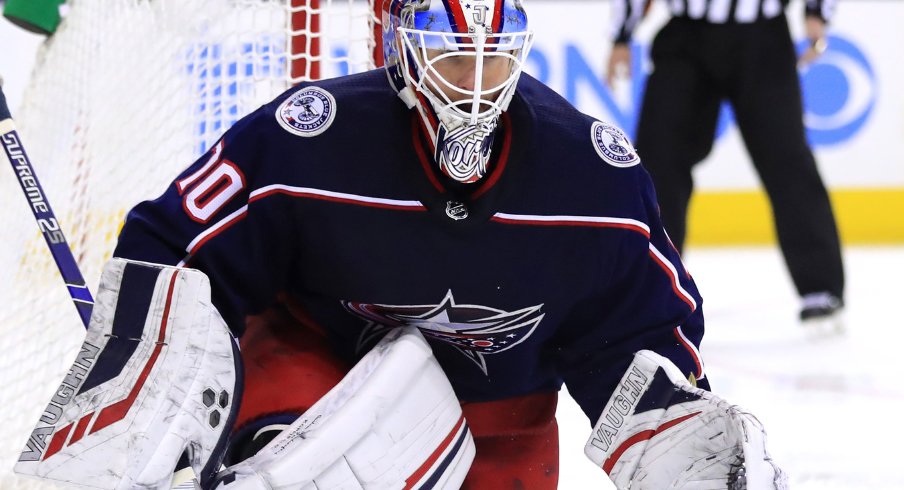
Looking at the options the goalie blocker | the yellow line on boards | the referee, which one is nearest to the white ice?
the referee

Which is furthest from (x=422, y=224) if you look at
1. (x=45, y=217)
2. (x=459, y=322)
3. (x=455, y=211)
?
(x=45, y=217)

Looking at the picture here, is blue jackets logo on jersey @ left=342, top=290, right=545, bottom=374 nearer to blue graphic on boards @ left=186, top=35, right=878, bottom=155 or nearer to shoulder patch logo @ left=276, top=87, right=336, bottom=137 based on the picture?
shoulder patch logo @ left=276, top=87, right=336, bottom=137

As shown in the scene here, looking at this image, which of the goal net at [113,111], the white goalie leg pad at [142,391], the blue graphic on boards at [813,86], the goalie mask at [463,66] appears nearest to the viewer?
the white goalie leg pad at [142,391]

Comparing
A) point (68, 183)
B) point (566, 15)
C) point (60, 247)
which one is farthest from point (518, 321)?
point (566, 15)

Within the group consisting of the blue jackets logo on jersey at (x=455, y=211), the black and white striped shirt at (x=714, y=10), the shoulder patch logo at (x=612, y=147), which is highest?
the shoulder patch logo at (x=612, y=147)

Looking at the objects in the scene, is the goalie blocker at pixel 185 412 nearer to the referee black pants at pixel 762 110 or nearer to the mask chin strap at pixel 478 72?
the mask chin strap at pixel 478 72

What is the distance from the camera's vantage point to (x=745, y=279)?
16.6ft

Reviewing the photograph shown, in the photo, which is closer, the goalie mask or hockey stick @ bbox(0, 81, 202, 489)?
the goalie mask

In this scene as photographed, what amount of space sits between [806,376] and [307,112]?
206 cm

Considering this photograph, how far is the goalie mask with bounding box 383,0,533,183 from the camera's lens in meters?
1.45

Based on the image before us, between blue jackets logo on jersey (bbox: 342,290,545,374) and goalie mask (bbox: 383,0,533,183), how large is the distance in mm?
209

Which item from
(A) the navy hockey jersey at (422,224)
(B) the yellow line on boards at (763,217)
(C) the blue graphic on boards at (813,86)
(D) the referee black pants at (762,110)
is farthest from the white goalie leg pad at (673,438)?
(B) the yellow line on boards at (763,217)

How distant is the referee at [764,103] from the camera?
12.1 ft

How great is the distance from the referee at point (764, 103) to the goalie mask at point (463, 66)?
2.20 metres
